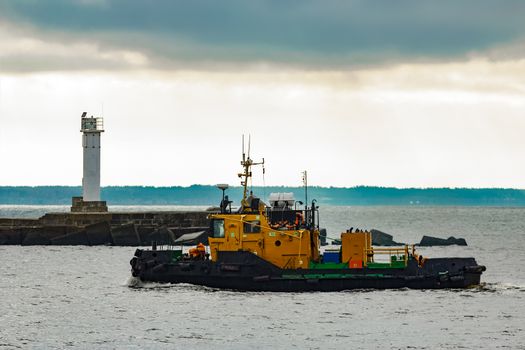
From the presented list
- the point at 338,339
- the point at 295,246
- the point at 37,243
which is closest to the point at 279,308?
the point at 295,246

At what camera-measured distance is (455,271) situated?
35.8 metres

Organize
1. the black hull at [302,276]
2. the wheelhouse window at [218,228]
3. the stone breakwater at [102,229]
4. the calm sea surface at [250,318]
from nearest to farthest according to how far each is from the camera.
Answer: the calm sea surface at [250,318], the black hull at [302,276], the wheelhouse window at [218,228], the stone breakwater at [102,229]

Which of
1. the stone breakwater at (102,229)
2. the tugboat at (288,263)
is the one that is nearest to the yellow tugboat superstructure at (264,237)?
the tugboat at (288,263)

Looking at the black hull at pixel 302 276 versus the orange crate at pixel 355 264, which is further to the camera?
the orange crate at pixel 355 264

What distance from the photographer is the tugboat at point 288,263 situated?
1372 inches

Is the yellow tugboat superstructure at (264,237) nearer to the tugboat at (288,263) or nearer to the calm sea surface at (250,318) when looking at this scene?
the tugboat at (288,263)

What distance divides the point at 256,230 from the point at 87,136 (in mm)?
38774

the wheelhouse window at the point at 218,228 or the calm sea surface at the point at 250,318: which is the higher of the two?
the wheelhouse window at the point at 218,228

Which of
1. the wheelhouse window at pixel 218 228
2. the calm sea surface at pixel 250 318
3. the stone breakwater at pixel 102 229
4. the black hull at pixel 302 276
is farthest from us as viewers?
the stone breakwater at pixel 102 229

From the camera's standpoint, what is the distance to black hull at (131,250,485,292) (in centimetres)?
3475

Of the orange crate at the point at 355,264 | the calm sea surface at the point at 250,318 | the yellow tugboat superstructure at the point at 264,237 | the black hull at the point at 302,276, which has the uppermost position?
the yellow tugboat superstructure at the point at 264,237

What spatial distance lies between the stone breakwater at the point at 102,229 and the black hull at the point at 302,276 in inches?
1308

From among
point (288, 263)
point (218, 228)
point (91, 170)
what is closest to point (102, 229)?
point (91, 170)

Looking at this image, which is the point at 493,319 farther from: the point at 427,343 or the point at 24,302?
the point at 24,302
